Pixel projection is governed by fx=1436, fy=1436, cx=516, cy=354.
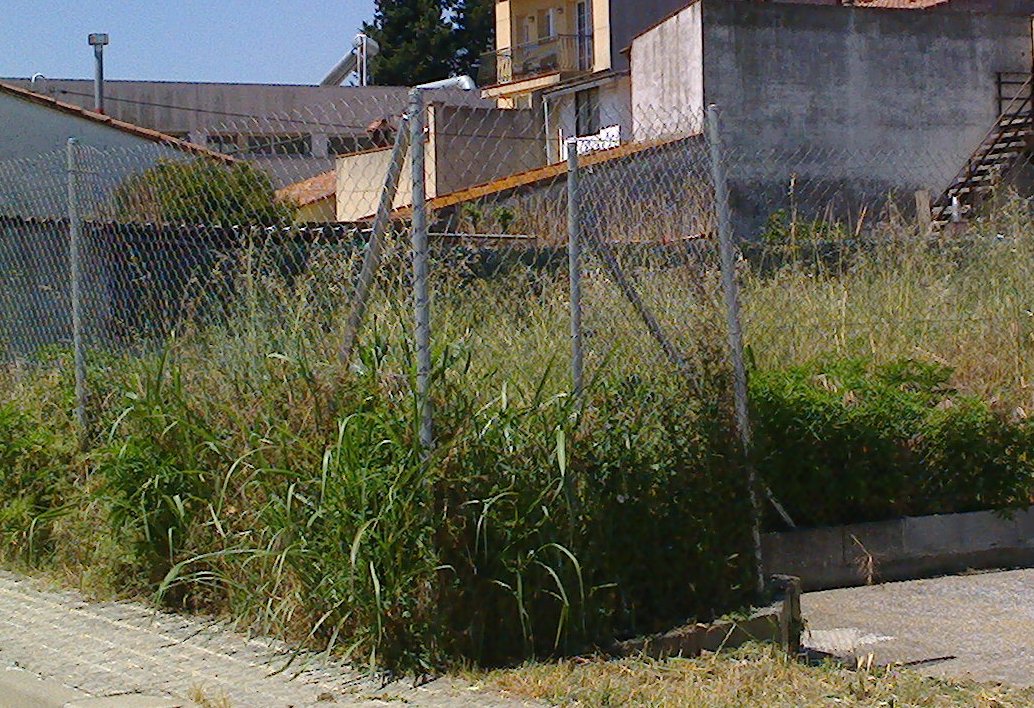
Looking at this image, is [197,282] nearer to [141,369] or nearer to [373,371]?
[141,369]

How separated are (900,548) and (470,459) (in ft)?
10.6

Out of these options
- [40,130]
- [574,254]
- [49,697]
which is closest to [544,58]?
[40,130]

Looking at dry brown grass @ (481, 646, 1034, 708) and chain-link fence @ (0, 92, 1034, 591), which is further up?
chain-link fence @ (0, 92, 1034, 591)

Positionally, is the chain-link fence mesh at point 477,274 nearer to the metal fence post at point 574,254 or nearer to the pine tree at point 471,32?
the metal fence post at point 574,254

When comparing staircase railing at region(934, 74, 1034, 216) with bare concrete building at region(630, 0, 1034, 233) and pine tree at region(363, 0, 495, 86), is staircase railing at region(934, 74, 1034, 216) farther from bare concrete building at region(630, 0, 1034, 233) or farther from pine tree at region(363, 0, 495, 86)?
pine tree at region(363, 0, 495, 86)

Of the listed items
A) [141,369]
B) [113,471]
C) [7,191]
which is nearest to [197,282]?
[141,369]

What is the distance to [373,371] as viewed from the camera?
6.35 meters

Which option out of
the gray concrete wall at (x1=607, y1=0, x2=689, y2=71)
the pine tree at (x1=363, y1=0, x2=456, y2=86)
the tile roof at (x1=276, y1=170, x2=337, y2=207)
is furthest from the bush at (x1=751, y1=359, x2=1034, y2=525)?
the pine tree at (x1=363, y1=0, x2=456, y2=86)

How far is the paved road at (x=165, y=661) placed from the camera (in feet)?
18.5

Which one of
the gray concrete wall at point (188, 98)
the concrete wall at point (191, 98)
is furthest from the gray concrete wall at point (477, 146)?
the gray concrete wall at point (188, 98)

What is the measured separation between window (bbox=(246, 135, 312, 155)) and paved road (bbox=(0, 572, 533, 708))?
2426 millimetres

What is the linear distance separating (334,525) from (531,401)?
3.43ft

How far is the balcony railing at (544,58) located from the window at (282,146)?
3433 cm

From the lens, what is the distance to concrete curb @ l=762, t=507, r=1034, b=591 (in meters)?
7.83
